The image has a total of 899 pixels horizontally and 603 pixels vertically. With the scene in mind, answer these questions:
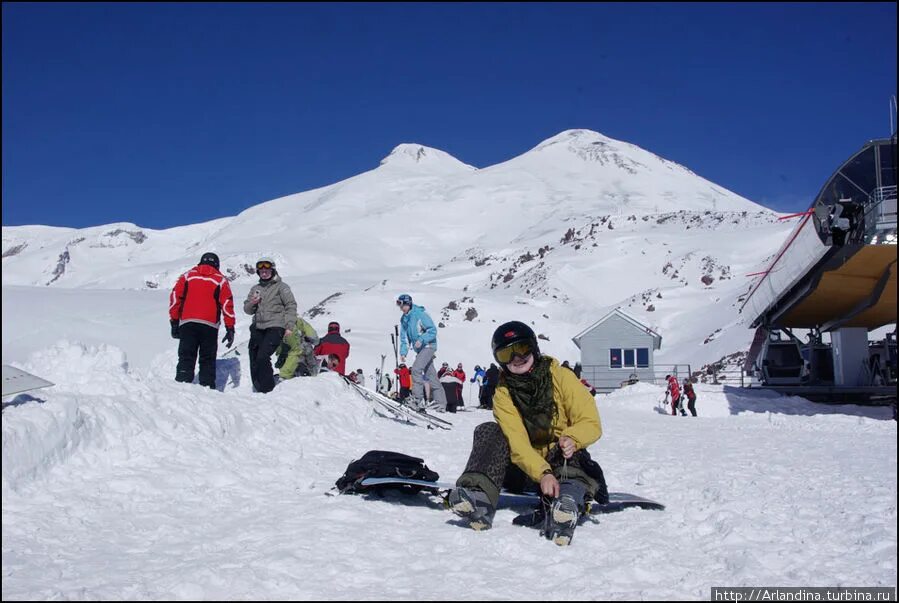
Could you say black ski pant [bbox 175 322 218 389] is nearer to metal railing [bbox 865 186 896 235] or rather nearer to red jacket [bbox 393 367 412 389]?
red jacket [bbox 393 367 412 389]

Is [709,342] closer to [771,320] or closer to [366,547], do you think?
[771,320]

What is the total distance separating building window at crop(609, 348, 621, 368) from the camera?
37.2m

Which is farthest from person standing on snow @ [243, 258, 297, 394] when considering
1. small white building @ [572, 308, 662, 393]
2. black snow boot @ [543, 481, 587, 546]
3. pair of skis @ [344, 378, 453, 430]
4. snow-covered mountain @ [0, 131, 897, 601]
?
small white building @ [572, 308, 662, 393]

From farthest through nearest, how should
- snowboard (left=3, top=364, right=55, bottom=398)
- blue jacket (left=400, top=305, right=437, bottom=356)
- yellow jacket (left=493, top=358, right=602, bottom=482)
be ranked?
blue jacket (left=400, top=305, right=437, bottom=356)
snowboard (left=3, top=364, right=55, bottom=398)
yellow jacket (left=493, top=358, right=602, bottom=482)

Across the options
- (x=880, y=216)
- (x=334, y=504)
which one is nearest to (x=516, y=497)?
(x=334, y=504)

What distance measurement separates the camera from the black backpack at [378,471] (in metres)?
5.15

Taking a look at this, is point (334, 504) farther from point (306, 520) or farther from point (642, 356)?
point (642, 356)

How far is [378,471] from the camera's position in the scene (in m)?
5.16

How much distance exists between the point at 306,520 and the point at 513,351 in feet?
5.16

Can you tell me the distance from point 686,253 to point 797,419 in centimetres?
5367

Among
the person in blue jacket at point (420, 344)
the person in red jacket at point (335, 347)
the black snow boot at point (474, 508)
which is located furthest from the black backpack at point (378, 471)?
the person in red jacket at point (335, 347)

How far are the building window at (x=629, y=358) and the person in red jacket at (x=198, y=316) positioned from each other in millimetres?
30445

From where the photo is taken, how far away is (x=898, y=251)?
13.9 metres

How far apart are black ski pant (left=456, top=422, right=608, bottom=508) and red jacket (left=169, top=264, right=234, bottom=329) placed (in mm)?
4762
